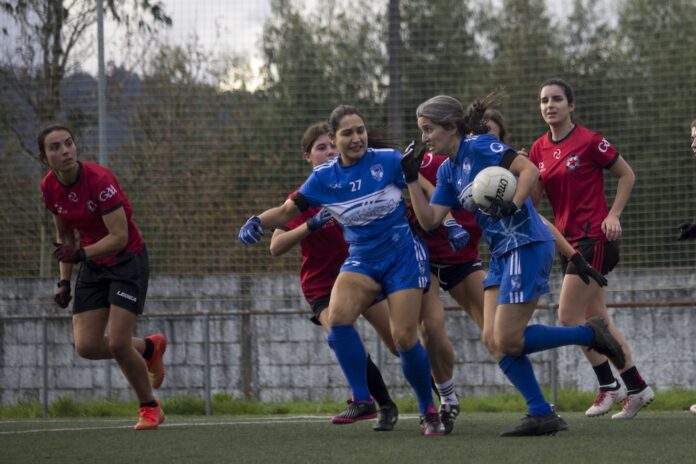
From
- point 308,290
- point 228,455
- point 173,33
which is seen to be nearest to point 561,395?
point 308,290

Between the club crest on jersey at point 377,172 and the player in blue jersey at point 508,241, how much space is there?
28 cm

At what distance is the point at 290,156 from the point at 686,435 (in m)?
10.7

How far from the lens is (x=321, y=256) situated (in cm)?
806

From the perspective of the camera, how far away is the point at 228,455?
20.2 feet

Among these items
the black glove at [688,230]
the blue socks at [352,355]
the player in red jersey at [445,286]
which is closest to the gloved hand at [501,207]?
the player in red jersey at [445,286]

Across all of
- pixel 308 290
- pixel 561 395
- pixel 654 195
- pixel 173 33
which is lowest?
pixel 561 395

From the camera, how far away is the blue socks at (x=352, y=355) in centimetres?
705

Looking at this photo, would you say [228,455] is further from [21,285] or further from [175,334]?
[21,285]

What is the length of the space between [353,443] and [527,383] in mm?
936

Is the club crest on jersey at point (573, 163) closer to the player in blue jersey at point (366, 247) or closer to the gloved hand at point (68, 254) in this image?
the player in blue jersey at point (366, 247)

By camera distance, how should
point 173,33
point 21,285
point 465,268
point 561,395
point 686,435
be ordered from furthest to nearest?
point 173,33 → point 21,285 → point 561,395 → point 465,268 → point 686,435

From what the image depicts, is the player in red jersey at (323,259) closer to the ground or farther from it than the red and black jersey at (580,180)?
closer to the ground

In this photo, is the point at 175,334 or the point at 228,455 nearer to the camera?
the point at 228,455

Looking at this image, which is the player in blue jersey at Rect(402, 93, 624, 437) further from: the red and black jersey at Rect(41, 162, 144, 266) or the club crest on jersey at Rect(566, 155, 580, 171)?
the red and black jersey at Rect(41, 162, 144, 266)
